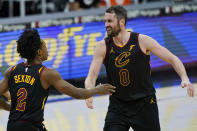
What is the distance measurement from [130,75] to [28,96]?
1.17m

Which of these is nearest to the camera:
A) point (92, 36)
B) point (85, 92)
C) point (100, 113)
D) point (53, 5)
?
point (85, 92)

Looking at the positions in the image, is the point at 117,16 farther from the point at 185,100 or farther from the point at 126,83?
the point at 185,100

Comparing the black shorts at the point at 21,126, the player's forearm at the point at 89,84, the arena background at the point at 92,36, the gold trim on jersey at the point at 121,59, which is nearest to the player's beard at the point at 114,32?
the gold trim on jersey at the point at 121,59

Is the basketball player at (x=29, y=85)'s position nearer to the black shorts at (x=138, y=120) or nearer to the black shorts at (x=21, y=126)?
the black shorts at (x=21, y=126)

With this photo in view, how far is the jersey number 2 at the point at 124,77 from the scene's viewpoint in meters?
4.87

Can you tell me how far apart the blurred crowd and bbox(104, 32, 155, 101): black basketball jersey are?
7.38 metres

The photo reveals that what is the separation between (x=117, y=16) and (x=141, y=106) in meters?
1.02

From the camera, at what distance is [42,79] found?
4340mm

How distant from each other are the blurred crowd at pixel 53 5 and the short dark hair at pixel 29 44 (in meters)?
7.87

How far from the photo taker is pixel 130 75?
4875 millimetres

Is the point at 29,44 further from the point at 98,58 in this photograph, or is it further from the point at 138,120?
the point at 138,120

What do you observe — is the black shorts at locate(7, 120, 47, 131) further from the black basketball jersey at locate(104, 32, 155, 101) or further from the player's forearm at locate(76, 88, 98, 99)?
the black basketball jersey at locate(104, 32, 155, 101)

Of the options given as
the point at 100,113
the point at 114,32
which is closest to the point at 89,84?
the point at 114,32

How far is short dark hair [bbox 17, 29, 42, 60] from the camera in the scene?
4.35 m
